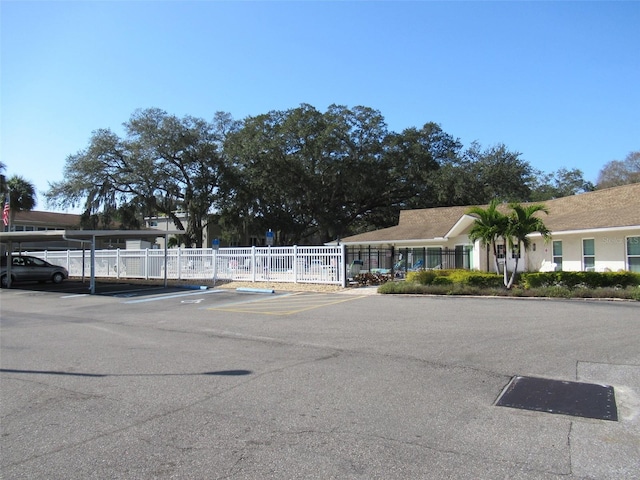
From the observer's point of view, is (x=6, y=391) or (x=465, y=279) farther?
(x=465, y=279)

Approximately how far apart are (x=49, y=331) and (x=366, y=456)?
9203mm

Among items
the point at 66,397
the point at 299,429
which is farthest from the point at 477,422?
the point at 66,397

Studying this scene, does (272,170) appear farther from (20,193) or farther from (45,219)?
(45,219)

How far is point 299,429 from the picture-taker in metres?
4.57

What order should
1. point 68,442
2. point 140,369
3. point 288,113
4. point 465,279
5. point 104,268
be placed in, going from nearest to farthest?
1. point 68,442
2. point 140,369
3. point 465,279
4. point 104,268
5. point 288,113

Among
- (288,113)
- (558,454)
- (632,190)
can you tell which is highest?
(288,113)

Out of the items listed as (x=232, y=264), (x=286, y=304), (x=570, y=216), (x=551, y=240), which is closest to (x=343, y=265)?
(x=286, y=304)

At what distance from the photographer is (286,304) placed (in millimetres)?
15344

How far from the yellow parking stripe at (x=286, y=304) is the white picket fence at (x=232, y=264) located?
2671mm

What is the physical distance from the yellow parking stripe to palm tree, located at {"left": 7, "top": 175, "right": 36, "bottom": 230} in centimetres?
3048

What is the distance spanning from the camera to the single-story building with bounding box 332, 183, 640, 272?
19031 millimetres

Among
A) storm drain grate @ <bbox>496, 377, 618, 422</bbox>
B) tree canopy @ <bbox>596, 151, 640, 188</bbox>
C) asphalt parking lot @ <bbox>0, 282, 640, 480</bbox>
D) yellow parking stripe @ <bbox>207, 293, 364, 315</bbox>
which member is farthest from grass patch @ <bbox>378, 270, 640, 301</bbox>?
tree canopy @ <bbox>596, 151, 640, 188</bbox>

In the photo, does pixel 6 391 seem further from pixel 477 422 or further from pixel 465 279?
pixel 465 279

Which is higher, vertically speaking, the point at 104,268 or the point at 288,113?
the point at 288,113
